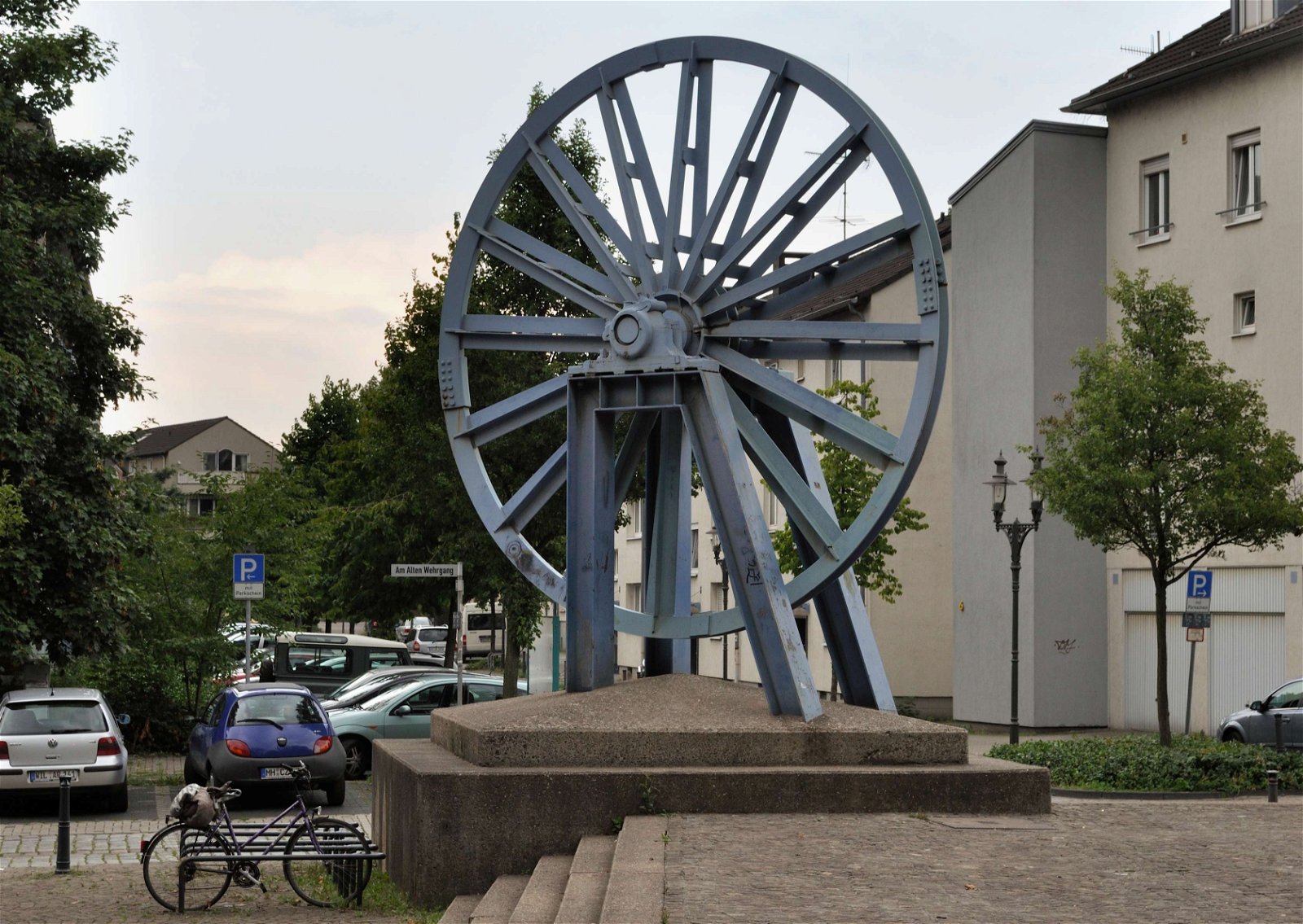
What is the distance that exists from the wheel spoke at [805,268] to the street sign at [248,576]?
38.6ft

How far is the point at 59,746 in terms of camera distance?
19.5 m

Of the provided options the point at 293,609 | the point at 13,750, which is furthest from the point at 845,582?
the point at 293,609

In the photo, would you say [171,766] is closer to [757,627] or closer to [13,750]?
[13,750]

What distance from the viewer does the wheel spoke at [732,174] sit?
1447 cm

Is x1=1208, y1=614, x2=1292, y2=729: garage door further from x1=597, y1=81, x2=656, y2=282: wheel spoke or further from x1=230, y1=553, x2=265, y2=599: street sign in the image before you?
x1=597, y1=81, x2=656, y2=282: wheel spoke

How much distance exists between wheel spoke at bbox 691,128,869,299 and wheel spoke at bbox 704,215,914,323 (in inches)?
6.8

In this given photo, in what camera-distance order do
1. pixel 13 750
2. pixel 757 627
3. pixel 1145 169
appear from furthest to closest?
1. pixel 1145 169
2. pixel 13 750
3. pixel 757 627

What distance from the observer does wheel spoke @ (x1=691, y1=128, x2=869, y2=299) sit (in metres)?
14.1

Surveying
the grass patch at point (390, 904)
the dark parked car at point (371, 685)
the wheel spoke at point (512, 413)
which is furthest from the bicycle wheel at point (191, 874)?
the dark parked car at point (371, 685)

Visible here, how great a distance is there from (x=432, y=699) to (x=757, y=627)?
1290 centimetres

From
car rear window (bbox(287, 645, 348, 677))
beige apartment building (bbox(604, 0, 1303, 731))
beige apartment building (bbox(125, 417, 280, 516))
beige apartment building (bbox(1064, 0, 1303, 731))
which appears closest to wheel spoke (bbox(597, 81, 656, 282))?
beige apartment building (bbox(1064, 0, 1303, 731))

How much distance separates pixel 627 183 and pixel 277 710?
Answer: 29.2ft

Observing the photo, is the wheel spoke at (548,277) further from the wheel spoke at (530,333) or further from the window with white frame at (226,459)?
the window with white frame at (226,459)

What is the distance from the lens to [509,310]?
29.0 metres
